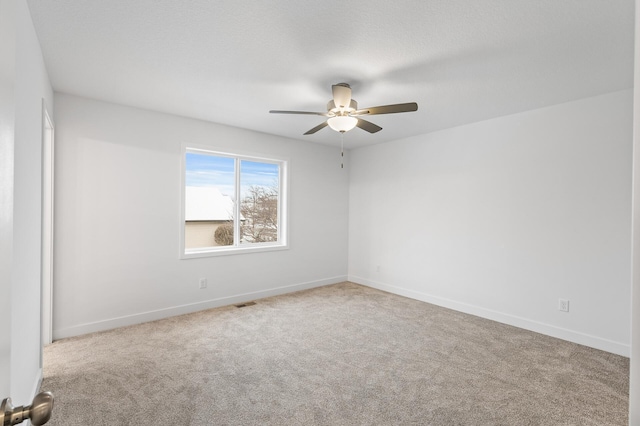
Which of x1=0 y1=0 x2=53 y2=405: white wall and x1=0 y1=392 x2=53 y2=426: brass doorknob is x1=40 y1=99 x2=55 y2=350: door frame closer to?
x1=0 y1=0 x2=53 y2=405: white wall

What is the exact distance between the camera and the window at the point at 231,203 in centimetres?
421

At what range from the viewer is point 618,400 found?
2.23 meters

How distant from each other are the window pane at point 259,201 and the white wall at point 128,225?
0.30 meters

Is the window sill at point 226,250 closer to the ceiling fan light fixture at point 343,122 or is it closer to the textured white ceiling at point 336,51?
the textured white ceiling at point 336,51

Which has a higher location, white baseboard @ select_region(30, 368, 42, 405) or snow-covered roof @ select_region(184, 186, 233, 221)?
snow-covered roof @ select_region(184, 186, 233, 221)

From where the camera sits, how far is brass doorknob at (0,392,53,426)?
0.62 m

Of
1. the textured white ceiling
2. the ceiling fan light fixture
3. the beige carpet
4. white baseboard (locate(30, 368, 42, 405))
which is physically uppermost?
the textured white ceiling

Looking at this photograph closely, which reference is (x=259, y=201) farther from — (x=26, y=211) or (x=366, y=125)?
(x=26, y=211)

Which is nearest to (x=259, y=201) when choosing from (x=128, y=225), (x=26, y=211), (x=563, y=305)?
(x=128, y=225)

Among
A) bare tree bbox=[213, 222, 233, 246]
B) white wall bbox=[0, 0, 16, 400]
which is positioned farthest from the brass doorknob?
bare tree bbox=[213, 222, 233, 246]

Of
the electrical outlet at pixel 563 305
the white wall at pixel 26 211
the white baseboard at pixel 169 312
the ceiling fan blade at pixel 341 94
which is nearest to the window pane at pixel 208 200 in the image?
the white baseboard at pixel 169 312

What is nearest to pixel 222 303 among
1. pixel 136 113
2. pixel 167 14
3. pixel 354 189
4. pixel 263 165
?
pixel 263 165

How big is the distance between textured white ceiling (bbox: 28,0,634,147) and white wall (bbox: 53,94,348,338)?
1.22 ft

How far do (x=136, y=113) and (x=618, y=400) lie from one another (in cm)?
501
